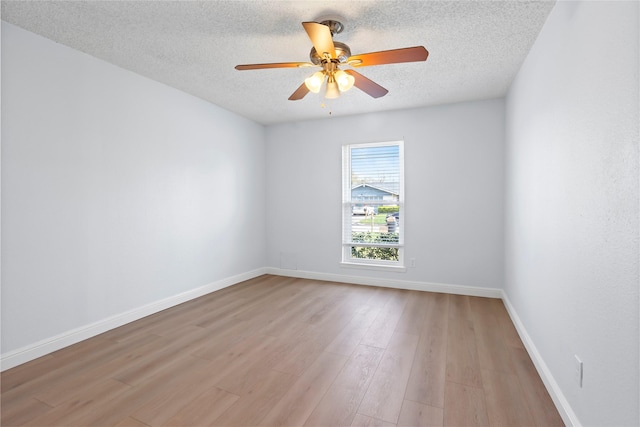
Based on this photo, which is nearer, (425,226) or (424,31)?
(424,31)

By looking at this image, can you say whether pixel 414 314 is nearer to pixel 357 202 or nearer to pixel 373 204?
pixel 373 204

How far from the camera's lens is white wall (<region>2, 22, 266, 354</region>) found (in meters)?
2.35

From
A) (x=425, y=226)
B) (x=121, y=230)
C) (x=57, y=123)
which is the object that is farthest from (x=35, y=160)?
(x=425, y=226)

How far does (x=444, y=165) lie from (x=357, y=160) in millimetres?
1290

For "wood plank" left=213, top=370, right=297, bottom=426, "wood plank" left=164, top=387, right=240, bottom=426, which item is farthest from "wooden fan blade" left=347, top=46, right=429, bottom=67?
"wood plank" left=164, top=387, right=240, bottom=426

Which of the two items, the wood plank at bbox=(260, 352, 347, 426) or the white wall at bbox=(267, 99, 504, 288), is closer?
the wood plank at bbox=(260, 352, 347, 426)

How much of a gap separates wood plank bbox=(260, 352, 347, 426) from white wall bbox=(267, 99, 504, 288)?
2376 millimetres

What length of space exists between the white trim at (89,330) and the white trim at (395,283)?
1.36 m

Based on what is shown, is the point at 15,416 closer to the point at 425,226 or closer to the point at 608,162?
the point at 608,162

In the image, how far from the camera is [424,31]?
2.42 metres

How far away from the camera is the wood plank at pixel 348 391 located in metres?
1.74

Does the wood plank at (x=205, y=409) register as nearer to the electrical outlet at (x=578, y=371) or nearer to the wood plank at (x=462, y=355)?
the wood plank at (x=462, y=355)

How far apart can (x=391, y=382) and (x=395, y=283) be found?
96.4 inches

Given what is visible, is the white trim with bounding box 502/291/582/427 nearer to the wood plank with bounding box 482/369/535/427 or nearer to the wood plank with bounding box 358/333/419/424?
the wood plank with bounding box 482/369/535/427
